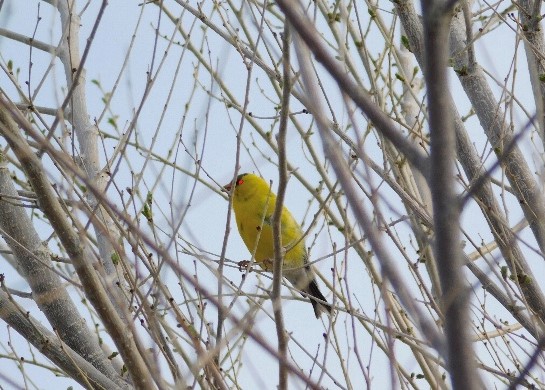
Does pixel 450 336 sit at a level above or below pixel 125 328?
below

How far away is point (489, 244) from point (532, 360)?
3.66m

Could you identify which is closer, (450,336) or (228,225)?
(450,336)

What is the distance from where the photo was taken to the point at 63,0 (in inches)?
184

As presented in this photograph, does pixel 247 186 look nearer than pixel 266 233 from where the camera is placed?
No

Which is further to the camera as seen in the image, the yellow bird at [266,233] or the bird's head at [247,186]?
the bird's head at [247,186]

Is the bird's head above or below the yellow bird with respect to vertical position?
above

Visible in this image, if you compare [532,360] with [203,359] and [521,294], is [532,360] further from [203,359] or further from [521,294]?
[521,294]

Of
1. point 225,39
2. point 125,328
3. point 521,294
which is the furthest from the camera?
point 225,39

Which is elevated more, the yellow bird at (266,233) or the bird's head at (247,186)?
the bird's head at (247,186)

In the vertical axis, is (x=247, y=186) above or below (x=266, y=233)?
above

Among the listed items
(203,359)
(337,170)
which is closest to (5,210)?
(203,359)

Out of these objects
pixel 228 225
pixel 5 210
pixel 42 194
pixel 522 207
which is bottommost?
pixel 42 194

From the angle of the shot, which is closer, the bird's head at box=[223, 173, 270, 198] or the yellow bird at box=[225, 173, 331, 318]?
the yellow bird at box=[225, 173, 331, 318]

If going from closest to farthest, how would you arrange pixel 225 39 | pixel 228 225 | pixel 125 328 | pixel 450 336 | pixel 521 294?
pixel 450 336 → pixel 125 328 → pixel 228 225 → pixel 521 294 → pixel 225 39
